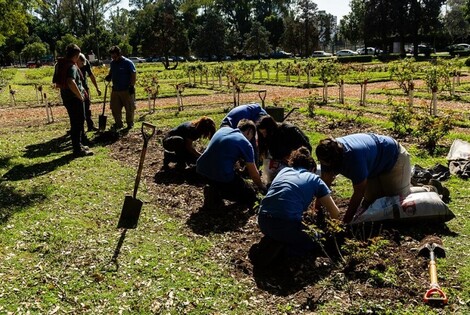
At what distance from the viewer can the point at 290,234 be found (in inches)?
181

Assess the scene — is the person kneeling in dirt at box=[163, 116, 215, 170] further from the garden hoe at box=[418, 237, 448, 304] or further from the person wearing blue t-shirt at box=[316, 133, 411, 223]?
the garden hoe at box=[418, 237, 448, 304]

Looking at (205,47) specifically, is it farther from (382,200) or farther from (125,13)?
(382,200)

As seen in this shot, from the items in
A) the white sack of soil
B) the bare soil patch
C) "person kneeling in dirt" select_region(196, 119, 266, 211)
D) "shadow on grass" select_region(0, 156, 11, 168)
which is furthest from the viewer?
"shadow on grass" select_region(0, 156, 11, 168)

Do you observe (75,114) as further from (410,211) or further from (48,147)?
(410,211)

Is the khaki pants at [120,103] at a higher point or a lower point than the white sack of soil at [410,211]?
higher

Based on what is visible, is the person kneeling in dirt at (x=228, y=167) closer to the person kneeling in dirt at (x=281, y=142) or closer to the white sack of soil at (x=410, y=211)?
the person kneeling in dirt at (x=281, y=142)

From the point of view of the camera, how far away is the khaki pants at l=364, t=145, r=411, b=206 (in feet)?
17.3

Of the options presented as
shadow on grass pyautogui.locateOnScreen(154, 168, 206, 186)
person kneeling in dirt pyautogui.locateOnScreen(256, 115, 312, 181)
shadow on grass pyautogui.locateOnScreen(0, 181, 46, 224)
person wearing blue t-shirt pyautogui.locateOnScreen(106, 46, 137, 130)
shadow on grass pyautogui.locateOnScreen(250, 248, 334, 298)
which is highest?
person wearing blue t-shirt pyautogui.locateOnScreen(106, 46, 137, 130)

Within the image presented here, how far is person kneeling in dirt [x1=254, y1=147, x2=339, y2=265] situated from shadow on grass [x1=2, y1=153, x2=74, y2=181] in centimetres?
519

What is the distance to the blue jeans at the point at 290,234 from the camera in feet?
15.0

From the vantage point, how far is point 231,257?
5012 mm

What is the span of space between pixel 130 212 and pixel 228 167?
1.35m

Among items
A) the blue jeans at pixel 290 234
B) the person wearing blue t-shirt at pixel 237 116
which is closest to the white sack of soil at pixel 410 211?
the blue jeans at pixel 290 234

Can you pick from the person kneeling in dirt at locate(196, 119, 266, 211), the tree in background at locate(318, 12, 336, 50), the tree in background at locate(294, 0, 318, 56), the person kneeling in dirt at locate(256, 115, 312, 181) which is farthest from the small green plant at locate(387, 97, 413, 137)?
the tree in background at locate(318, 12, 336, 50)
